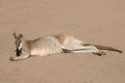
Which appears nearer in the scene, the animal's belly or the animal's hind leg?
the animal's belly

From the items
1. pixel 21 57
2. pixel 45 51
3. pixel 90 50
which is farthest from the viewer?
pixel 90 50

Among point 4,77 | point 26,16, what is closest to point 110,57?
point 4,77

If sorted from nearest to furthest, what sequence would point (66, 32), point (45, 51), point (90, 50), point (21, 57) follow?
point (21, 57) < point (45, 51) < point (90, 50) < point (66, 32)

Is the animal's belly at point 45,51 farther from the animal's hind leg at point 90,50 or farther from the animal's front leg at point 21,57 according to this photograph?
the animal's hind leg at point 90,50

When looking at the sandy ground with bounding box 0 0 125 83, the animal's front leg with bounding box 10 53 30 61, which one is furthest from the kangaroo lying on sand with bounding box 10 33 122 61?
the sandy ground with bounding box 0 0 125 83

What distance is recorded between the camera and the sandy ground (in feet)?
20.5

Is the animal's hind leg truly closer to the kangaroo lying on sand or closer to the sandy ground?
the kangaroo lying on sand

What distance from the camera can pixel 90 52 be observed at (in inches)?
294

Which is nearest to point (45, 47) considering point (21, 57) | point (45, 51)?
point (45, 51)

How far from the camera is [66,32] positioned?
954 cm

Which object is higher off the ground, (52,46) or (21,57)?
(52,46)

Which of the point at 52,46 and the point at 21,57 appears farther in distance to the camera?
the point at 52,46

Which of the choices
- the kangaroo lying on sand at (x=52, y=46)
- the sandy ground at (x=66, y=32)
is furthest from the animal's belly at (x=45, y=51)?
the sandy ground at (x=66, y=32)

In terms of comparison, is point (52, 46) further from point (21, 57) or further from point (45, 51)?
point (21, 57)
